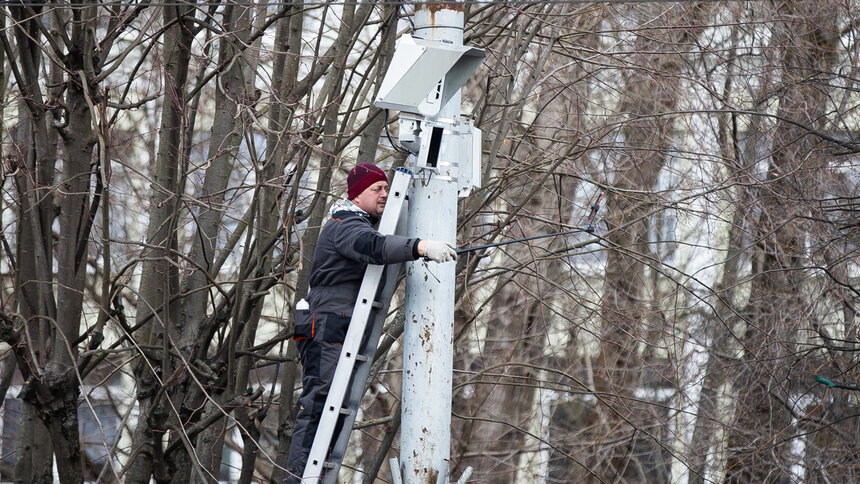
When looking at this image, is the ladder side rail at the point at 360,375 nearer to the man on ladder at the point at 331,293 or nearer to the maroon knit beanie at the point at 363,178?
the man on ladder at the point at 331,293

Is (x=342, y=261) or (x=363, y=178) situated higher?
(x=363, y=178)

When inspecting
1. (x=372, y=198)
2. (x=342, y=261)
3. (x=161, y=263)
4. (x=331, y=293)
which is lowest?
(x=331, y=293)

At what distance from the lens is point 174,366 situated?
775 centimetres

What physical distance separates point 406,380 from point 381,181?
1.17 metres

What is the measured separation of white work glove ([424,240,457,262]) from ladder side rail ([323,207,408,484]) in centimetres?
60

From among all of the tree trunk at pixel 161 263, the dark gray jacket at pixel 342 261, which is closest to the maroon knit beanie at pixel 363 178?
the dark gray jacket at pixel 342 261

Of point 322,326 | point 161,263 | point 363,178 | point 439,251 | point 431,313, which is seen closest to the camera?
point 439,251

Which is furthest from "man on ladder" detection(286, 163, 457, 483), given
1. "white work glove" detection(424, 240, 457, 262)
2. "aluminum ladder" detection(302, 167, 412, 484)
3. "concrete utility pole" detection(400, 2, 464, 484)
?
"white work glove" detection(424, 240, 457, 262)

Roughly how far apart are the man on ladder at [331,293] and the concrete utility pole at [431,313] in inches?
9.6

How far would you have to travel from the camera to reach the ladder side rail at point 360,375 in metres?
4.93

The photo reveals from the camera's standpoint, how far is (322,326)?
503cm

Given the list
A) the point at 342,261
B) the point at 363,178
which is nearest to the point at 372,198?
the point at 363,178

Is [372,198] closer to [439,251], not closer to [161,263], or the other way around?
[439,251]

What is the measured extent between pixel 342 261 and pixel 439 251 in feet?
2.87
